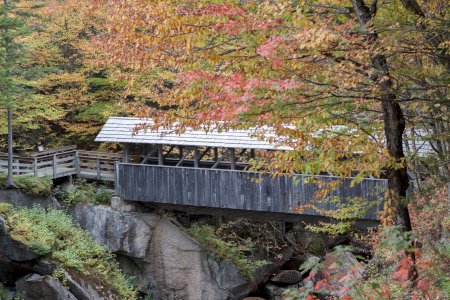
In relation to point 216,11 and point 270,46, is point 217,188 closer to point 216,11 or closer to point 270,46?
point 216,11

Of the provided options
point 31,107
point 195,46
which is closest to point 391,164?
point 195,46

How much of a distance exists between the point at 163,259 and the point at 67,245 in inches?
129

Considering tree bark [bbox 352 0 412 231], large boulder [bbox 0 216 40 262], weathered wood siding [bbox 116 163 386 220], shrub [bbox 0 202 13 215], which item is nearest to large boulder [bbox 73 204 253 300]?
weathered wood siding [bbox 116 163 386 220]

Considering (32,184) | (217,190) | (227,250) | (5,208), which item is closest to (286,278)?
(227,250)

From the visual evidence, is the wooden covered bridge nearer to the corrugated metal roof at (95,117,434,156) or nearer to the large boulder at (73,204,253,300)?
the corrugated metal roof at (95,117,434,156)

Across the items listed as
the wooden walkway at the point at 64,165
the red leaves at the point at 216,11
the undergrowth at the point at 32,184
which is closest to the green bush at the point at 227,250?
the wooden walkway at the point at 64,165

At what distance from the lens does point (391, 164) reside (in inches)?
254

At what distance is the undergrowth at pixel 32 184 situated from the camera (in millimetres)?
17594

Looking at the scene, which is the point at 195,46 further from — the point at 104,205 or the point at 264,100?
the point at 104,205

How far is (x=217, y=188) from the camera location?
55.9 ft

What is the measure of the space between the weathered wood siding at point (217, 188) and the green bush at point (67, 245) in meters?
2.03

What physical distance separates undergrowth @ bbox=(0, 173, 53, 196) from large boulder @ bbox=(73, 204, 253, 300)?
1590mm

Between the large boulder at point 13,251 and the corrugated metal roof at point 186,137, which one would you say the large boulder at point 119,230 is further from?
the large boulder at point 13,251

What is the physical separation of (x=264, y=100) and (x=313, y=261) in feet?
6.08
